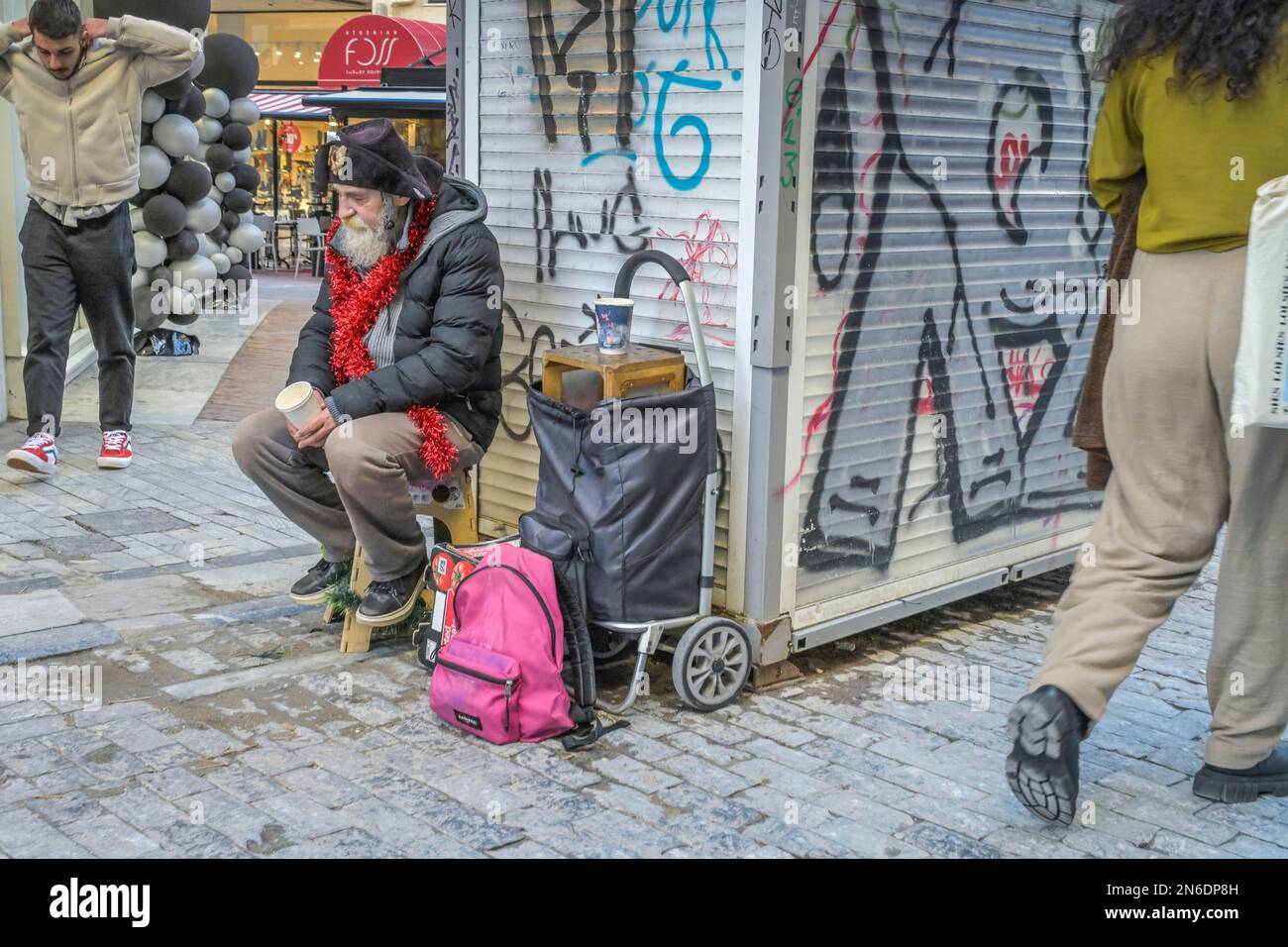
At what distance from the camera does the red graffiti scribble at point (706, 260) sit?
172 inches

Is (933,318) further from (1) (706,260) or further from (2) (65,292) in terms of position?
(2) (65,292)

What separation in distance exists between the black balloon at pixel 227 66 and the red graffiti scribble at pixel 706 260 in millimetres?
7408

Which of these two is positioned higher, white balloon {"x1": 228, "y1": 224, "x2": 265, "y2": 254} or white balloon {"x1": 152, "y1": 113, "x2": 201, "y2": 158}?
white balloon {"x1": 152, "y1": 113, "x2": 201, "y2": 158}

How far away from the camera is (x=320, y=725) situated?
4.07 meters

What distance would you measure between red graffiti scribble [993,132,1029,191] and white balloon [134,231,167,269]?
628cm

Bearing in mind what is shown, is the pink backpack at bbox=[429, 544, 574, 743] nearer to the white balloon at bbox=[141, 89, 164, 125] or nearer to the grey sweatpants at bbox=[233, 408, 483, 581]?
the grey sweatpants at bbox=[233, 408, 483, 581]

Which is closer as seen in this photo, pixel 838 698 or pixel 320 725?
pixel 320 725

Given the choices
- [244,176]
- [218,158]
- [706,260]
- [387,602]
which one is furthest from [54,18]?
[244,176]

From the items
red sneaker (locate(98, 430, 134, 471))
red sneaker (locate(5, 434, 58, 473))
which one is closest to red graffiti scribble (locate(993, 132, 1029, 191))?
red sneaker (locate(98, 430, 134, 471))

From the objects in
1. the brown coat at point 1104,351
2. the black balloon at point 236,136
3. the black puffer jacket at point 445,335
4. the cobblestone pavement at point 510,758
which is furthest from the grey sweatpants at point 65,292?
the brown coat at point 1104,351

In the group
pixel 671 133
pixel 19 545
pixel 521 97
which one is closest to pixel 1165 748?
pixel 671 133

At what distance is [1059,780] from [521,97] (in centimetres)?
307

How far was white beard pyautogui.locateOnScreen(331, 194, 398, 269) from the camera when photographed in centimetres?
470
